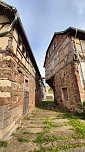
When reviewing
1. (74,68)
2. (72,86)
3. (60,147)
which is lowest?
(60,147)

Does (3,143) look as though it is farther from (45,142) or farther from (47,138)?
(47,138)

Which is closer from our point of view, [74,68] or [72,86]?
[74,68]

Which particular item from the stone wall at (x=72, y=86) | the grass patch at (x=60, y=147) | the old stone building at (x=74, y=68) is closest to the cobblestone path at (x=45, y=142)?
the grass patch at (x=60, y=147)

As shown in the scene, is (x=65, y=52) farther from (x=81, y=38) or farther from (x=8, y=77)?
(x=8, y=77)

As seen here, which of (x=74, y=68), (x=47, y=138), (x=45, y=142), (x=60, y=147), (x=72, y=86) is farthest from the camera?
(x=72, y=86)

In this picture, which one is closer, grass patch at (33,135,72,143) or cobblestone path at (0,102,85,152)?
cobblestone path at (0,102,85,152)

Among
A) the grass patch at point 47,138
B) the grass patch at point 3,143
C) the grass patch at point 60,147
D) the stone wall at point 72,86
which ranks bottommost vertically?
the grass patch at point 60,147

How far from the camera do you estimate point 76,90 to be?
7070 millimetres

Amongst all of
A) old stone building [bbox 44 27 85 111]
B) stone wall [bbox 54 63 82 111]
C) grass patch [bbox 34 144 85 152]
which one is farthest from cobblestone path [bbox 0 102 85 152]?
old stone building [bbox 44 27 85 111]

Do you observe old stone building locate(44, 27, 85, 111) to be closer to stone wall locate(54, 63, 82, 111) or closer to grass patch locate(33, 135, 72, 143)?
stone wall locate(54, 63, 82, 111)

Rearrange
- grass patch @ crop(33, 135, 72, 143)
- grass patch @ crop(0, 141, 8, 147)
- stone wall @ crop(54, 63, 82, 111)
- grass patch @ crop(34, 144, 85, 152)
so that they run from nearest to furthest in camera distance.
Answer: grass patch @ crop(34, 144, 85, 152), grass patch @ crop(0, 141, 8, 147), grass patch @ crop(33, 135, 72, 143), stone wall @ crop(54, 63, 82, 111)

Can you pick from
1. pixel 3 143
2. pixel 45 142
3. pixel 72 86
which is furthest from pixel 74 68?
pixel 3 143

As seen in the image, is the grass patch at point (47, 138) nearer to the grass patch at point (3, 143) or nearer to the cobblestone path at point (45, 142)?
the cobblestone path at point (45, 142)

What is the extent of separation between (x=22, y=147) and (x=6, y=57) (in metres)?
3.10
